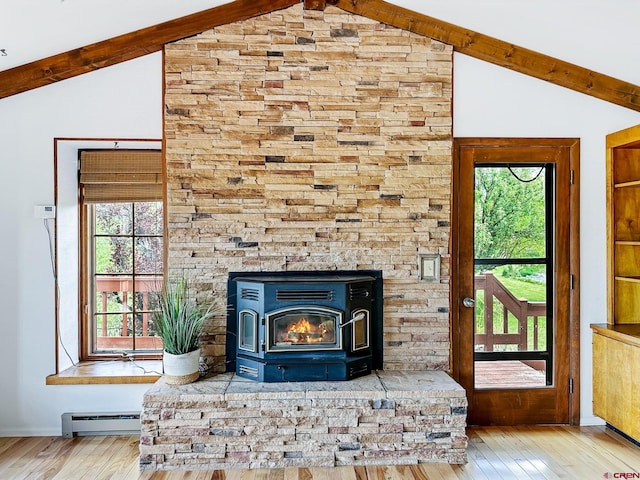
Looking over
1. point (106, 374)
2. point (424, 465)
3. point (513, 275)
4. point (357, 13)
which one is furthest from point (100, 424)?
point (357, 13)

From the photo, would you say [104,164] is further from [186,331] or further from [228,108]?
[186,331]

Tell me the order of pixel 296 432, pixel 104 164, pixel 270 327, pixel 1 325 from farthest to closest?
pixel 104 164 → pixel 1 325 → pixel 270 327 → pixel 296 432

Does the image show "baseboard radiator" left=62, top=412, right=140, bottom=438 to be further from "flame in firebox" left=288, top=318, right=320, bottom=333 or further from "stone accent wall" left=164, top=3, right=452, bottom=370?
"flame in firebox" left=288, top=318, right=320, bottom=333

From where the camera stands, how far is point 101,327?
12.5ft

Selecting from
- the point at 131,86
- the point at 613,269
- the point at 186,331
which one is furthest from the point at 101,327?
the point at 613,269

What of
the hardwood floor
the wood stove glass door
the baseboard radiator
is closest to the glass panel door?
the hardwood floor

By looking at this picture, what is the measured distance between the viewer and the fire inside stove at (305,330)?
10.3 ft

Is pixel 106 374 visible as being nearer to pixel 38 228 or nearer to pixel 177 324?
pixel 177 324

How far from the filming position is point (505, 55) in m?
→ 3.43

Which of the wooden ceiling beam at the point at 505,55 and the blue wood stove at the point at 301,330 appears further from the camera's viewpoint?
the wooden ceiling beam at the point at 505,55

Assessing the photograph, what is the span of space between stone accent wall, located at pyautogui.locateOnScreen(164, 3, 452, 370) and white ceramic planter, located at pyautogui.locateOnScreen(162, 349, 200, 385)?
308 millimetres

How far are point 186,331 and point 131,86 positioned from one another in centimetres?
178

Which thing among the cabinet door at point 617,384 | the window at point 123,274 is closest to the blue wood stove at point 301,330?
the window at point 123,274

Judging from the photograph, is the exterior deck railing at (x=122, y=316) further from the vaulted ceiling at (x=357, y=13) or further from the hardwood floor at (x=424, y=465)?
the vaulted ceiling at (x=357, y=13)
